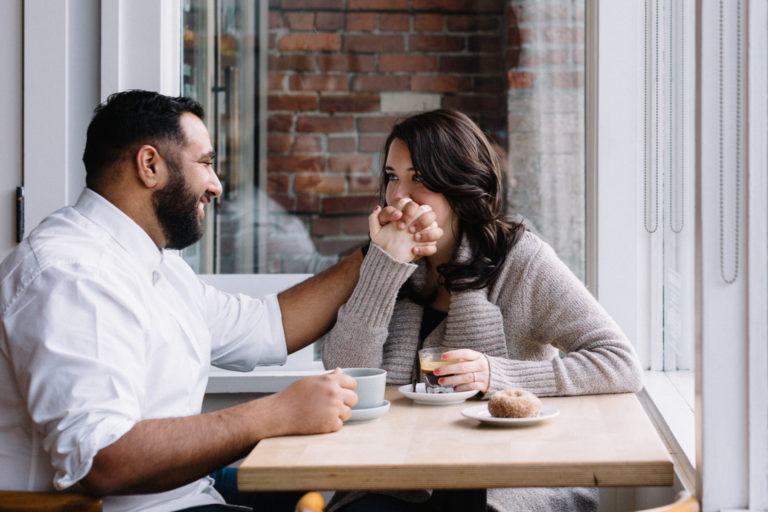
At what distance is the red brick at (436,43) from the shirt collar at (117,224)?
4.00 feet

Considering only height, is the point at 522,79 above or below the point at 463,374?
above

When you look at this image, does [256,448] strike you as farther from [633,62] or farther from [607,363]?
[633,62]

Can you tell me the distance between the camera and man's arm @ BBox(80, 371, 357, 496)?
121 cm

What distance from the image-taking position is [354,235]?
2.41 meters

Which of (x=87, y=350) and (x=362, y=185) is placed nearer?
(x=87, y=350)

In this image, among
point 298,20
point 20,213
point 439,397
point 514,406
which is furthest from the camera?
point 298,20

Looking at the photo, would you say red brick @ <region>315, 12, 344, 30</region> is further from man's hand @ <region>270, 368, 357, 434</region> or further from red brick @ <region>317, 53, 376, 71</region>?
man's hand @ <region>270, 368, 357, 434</region>

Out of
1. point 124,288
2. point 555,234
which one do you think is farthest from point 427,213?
point 555,234

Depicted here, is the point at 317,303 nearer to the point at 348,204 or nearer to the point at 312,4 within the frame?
the point at 348,204

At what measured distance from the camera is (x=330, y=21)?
2.39m

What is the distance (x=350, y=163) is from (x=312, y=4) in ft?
1.60

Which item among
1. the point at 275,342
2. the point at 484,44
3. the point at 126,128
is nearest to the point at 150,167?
the point at 126,128

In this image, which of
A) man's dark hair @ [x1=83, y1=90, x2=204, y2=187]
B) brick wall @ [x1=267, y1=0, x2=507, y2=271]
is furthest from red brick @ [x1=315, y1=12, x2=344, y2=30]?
man's dark hair @ [x1=83, y1=90, x2=204, y2=187]

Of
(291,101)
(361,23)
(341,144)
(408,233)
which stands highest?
(361,23)
